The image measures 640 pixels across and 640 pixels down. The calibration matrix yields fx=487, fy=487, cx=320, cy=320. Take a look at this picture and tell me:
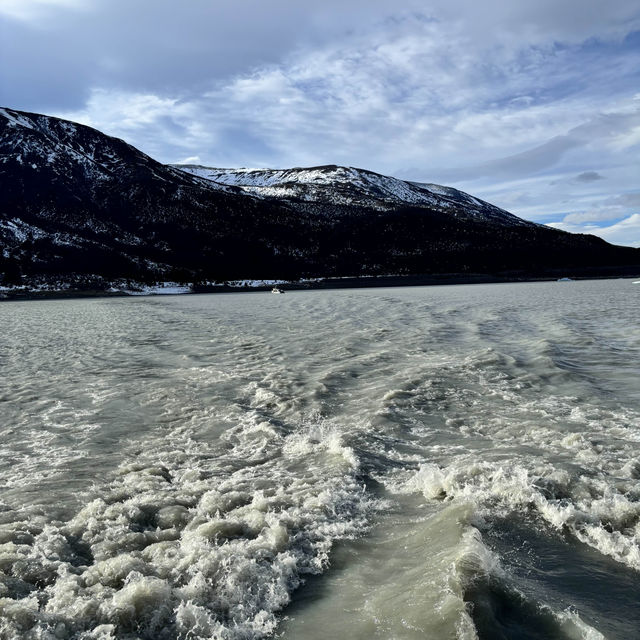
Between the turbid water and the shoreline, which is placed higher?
the shoreline

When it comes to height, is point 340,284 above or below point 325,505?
above

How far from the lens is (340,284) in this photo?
5079 inches

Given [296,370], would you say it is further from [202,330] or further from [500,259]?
[500,259]

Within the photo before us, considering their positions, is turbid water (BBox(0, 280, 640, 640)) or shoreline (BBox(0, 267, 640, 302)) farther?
shoreline (BBox(0, 267, 640, 302))

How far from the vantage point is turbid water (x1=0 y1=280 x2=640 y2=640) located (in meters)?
4.75

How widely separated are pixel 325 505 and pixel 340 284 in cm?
12266

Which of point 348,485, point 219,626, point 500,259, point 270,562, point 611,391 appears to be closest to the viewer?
point 219,626

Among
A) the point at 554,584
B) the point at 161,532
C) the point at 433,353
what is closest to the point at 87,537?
the point at 161,532

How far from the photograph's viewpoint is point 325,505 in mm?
7055

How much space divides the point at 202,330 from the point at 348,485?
2537 centimetres

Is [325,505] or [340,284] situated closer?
[325,505]

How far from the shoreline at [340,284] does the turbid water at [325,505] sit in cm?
9916

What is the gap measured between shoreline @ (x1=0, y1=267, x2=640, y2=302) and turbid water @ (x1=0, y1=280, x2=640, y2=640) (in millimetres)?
99163

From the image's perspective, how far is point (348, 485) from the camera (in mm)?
7766
